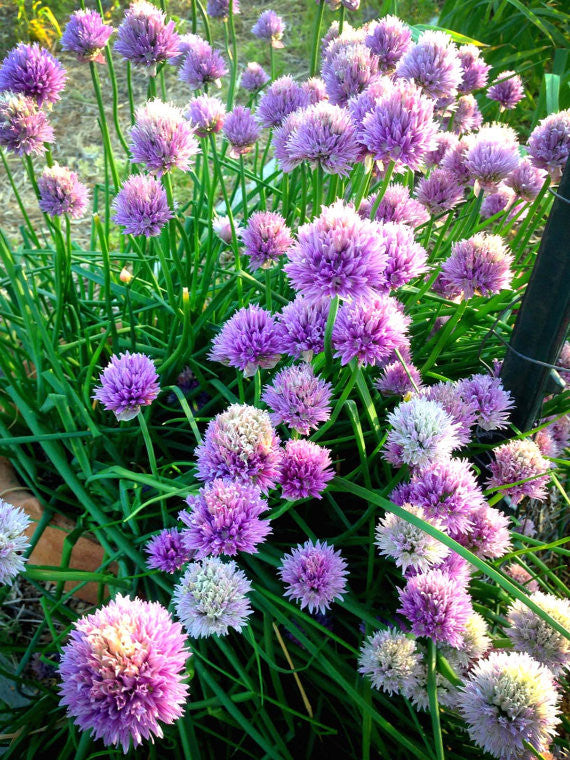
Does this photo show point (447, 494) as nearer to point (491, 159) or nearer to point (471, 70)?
point (491, 159)

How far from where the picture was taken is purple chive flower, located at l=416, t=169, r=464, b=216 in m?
1.34

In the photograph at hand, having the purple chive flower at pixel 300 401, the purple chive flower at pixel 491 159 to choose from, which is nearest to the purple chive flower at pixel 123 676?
the purple chive flower at pixel 300 401

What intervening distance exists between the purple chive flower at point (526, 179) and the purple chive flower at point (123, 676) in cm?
120

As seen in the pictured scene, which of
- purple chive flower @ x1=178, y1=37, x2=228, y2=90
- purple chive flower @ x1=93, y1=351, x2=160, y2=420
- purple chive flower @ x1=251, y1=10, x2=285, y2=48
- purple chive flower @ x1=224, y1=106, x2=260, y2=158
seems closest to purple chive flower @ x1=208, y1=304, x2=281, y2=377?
purple chive flower @ x1=93, y1=351, x2=160, y2=420

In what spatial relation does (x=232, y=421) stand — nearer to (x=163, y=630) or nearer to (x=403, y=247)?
(x=163, y=630)

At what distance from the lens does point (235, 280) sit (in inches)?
54.4

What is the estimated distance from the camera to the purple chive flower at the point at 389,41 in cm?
141

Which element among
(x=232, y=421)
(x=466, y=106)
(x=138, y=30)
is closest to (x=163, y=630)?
(x=232, y=421)

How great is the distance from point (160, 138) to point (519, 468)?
2.89 ft

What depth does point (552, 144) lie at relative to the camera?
117 cm

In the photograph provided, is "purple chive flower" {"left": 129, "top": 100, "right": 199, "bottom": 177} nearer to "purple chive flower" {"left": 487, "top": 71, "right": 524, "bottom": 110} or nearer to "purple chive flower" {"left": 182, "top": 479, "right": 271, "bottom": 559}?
"purple chive flower" {"left": 182, "top": 479, "right": 271, "bottom": 559}

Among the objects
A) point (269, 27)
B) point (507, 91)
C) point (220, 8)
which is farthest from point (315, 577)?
point (269, 27)

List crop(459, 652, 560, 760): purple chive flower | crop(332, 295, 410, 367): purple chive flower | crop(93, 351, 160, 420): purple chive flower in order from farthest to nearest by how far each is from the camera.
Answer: crop(93, 351, 160, 420): purple chive flower < crop(332, 295, 410, 367): purple chive flower < crop(459, 652, 560, 760): purple chive flower

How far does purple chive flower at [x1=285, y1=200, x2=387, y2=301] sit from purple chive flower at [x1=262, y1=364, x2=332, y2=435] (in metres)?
0.14
